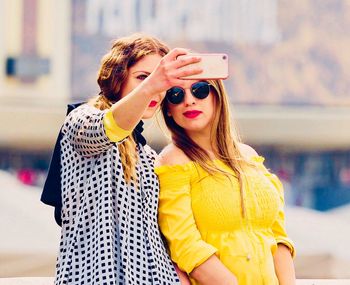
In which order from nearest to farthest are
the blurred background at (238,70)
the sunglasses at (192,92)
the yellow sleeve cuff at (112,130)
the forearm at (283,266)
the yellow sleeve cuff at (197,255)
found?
the yellow sleeve cuff at (112,130) → the yellow sleeve cuff at (197,255) → the sunglasses at (192,92) → the forearm at (283,266) → the blurred background at (238,70)

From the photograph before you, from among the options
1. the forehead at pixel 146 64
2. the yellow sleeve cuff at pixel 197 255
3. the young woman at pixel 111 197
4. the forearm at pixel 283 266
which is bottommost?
the forearm at pixel 283 266

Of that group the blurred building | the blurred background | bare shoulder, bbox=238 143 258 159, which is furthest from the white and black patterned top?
the blurred building

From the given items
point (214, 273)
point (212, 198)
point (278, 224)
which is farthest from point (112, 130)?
point (278, 224)

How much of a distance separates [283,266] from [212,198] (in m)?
0.40

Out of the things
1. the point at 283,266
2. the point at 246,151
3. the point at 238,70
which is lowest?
the point at 238,70

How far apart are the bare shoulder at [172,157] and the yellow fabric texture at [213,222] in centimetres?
3

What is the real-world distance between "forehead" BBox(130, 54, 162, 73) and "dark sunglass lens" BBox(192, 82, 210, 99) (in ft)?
0.50

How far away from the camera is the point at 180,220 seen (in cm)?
274

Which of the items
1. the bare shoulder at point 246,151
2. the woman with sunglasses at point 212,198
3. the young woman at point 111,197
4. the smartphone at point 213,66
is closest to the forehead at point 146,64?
the young woman at point 111,197

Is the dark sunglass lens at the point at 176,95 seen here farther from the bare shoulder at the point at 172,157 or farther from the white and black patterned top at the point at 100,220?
the white and black patterned top at the point at 100,220

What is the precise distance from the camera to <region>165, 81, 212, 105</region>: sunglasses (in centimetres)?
285

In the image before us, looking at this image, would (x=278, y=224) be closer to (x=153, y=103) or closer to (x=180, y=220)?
(x=180, y=220)

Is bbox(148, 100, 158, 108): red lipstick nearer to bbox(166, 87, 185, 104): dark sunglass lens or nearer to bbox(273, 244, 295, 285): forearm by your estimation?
bbox(166, 87, 185, 104): dark sunglass lens

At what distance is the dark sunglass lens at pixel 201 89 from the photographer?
2850 millimetres
